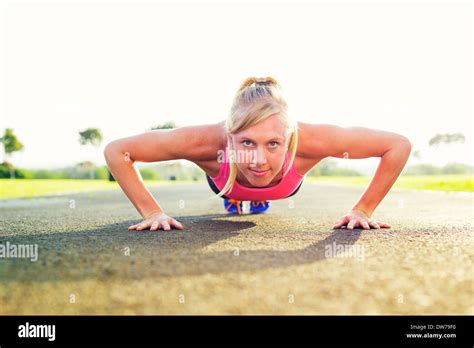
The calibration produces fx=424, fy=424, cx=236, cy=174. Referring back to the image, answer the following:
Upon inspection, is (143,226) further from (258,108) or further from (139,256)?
(258,108)

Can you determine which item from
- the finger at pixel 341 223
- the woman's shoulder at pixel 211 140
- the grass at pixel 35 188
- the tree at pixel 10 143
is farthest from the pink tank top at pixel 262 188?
the tree at pixel 10 143

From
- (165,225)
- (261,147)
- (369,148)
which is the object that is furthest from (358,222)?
(165,225)

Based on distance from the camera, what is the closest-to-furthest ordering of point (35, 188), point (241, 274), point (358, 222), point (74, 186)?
point (241, 274) < point (358, 222) < point (35, 188) < point (74, 186)

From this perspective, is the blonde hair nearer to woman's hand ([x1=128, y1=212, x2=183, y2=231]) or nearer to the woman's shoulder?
the woman's shoulder

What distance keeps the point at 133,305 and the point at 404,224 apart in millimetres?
Answer: 3138

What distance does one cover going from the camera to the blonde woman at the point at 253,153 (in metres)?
3.53

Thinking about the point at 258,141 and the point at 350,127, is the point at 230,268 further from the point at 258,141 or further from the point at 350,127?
the point at 350,127

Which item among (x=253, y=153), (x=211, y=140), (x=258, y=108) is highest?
(x=258, y=108)

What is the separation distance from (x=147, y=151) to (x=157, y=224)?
69cm

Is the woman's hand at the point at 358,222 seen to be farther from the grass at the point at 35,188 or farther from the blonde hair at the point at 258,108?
the grass at the point at 35,188

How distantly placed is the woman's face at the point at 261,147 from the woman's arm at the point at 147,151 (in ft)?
1.35

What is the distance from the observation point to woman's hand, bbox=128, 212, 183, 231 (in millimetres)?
3593

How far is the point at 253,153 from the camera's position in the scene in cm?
342
